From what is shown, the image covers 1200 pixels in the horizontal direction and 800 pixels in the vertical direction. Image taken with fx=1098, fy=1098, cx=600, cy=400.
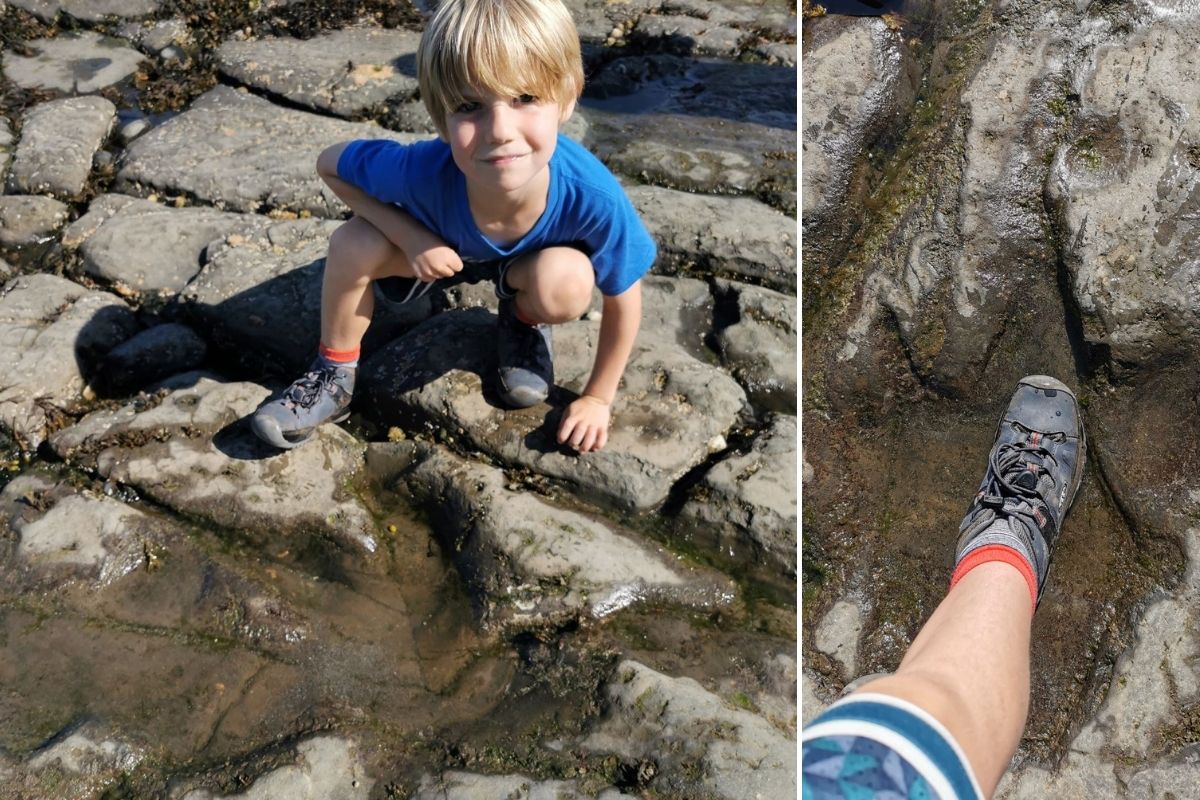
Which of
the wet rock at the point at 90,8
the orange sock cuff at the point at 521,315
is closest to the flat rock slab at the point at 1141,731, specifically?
the orange sock cuff at the point at 521,315

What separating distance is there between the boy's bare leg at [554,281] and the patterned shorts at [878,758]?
1.54 metres

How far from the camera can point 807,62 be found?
3.94m

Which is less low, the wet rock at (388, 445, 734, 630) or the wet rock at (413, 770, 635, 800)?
the wet rock at (388, 445, 734, 630)

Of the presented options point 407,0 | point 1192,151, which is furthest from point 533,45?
point 407,0

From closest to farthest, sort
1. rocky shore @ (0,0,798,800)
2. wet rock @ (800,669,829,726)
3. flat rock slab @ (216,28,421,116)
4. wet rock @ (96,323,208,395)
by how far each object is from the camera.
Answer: rocky shore @ (0,0,798,800), wet rock @ (800,669,829,726), wet rock @ (96,323,208,395), flat rock slab @ (216,28,421,116)

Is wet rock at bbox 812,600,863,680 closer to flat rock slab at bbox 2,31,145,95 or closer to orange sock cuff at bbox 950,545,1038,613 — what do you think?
orange sock cuff at bbox 950,545,1038,613

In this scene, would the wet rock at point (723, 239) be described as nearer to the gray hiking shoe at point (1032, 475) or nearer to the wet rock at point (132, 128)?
the gray hiking shoe at point (1032, 475)

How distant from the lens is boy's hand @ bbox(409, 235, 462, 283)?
3.05 m

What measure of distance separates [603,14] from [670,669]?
3.75 metres

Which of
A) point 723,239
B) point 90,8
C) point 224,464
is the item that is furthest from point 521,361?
point 90,8

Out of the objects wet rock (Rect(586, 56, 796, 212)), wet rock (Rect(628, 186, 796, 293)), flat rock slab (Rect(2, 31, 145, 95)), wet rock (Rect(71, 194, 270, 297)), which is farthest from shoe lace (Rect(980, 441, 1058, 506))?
flat rock slab (Rect(2, 31, 145, 95))

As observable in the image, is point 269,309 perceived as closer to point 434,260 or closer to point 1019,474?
point 434,260

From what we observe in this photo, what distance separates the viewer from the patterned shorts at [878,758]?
1745mm

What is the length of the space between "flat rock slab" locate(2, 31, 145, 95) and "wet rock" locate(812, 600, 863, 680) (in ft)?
12.7
